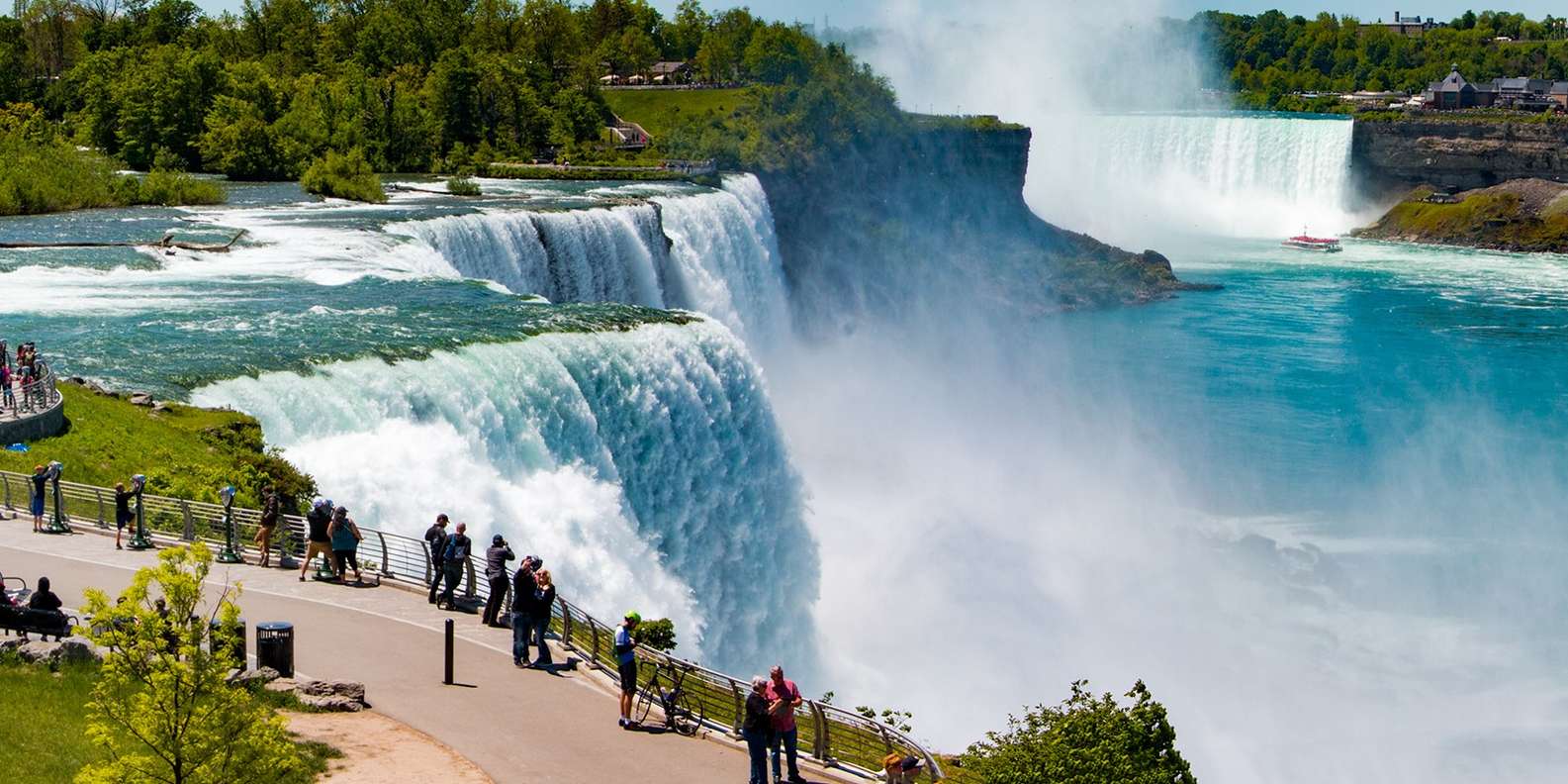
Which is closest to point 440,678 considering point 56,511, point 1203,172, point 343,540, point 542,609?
point 542,609

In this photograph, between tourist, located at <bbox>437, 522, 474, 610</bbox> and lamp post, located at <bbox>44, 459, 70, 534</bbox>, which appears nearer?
tourist, located at <bbox>437, 522, 474, 610</bbox>

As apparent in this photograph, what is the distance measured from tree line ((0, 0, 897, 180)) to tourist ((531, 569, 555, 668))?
54.5 m

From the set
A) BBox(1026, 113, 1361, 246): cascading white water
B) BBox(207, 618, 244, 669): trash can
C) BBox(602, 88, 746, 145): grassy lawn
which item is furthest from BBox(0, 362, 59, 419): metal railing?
BBox(1026, 113, 1361, 246): cascading white water

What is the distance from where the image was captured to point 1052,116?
124812mm

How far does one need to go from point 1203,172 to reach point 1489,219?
2091cm

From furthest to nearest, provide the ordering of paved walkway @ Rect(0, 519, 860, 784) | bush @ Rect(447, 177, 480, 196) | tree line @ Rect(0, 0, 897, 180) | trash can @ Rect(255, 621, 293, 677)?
tree line @ Rect(0, 0, 897, 180) → bush @ Rect(447, 177, 480, 196) → trash can @ Rect(255, 621, 293, 677) → paved walkway @ Rect(0, 519, 860, 784)

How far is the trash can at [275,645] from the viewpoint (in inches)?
605

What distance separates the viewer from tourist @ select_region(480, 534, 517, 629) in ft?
59.5

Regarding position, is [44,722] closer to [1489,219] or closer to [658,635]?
[658,635]

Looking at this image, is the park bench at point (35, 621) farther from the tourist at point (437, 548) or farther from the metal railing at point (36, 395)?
the metal railing at point (36, 395)

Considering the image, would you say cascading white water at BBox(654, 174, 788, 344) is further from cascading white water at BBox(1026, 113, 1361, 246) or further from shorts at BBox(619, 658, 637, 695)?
cascading white water at BBox(1026, 113, 1361, 246)

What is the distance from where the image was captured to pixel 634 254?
49.3 meters

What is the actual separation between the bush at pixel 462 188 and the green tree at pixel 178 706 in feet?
171

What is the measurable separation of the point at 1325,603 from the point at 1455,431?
2096 centimetres
